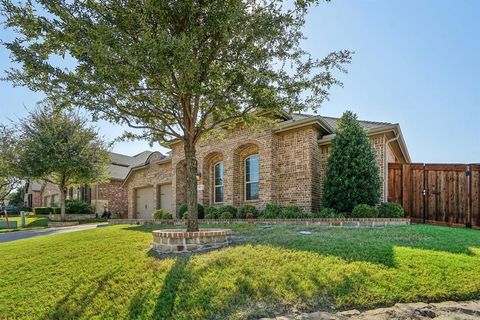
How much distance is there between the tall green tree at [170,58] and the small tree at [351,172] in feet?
11.1

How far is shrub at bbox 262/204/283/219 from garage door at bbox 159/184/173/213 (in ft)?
27.8

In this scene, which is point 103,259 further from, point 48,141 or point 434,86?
point 48,141

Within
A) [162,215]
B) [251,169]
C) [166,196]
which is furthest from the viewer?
[166,196]

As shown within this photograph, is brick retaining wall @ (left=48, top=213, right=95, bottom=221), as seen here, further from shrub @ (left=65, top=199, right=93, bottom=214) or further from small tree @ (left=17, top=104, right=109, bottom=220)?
small tree @ (left=17, top=104, right=109, bottom=220)

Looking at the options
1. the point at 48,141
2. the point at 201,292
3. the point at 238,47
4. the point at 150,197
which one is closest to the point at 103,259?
the point at 201,292

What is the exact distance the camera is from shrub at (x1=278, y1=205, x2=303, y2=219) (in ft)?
38.2

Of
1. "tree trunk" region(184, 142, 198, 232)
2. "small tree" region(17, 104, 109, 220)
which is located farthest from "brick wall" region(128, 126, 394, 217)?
"small tree" region(17, 104, 109, 220)

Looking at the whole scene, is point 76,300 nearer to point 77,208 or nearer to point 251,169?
point 251,169

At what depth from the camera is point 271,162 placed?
13680 mm

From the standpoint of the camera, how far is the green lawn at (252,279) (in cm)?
460

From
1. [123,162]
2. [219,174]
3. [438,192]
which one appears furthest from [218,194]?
[123,162]

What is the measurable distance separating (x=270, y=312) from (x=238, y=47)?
553cm

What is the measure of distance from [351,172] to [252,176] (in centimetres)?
515

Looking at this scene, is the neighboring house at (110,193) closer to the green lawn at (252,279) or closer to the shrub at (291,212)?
the shrub at (291,212)
